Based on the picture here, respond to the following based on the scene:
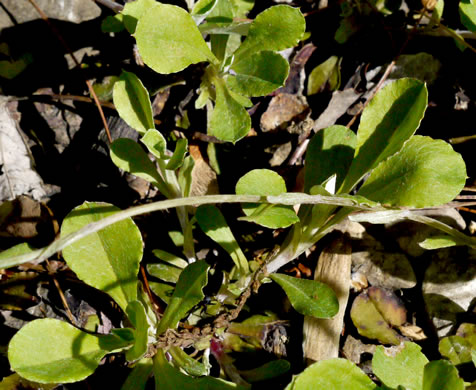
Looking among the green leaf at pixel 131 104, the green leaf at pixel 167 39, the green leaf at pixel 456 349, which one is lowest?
the green leaf at pixel 456 349

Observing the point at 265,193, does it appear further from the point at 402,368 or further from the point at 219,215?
the point at 402,368

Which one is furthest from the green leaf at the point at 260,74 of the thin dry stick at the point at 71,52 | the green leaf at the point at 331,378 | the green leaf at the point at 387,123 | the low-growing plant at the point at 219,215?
the green leaf at the point at 331,378

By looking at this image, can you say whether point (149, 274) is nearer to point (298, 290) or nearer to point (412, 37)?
point (298, 290)

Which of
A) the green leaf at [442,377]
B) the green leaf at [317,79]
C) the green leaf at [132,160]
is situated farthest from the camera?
the green leaf at [317,79]

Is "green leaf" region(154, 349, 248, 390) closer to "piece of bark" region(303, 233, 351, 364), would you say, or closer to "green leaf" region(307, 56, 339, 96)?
"piece of bark" region(303, 233, 351, 364)

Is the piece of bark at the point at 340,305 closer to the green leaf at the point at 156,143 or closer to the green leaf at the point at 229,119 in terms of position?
the green leaf at the point at 229,119

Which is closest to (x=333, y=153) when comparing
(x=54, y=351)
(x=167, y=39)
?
(x=167, y=39)
